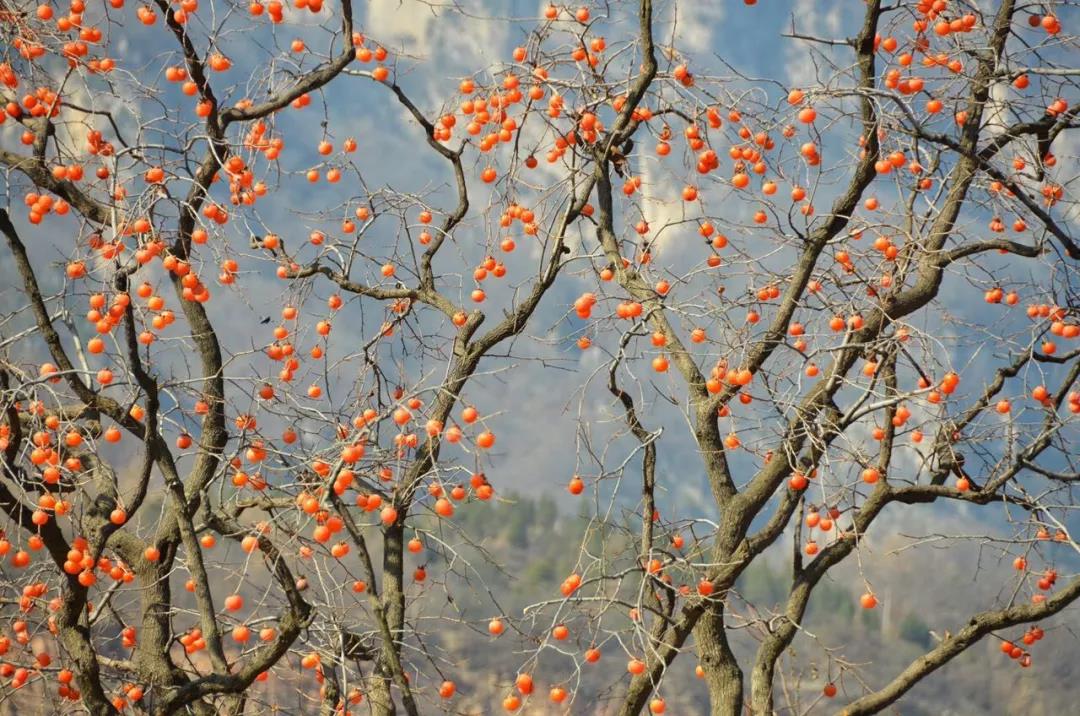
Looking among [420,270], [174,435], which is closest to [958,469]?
[420,270]

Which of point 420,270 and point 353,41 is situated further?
point 420,270

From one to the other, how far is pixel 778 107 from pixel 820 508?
1.64m

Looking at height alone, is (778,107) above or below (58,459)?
above

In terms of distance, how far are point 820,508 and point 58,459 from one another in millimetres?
2948

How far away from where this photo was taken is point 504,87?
4.71 metres

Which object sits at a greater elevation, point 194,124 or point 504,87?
point 504,87

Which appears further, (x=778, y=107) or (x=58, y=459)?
(x=778, y=107)

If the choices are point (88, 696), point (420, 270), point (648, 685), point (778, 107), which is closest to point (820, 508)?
point (648, 685)

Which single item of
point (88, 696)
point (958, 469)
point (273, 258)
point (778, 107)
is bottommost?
point (88, 696)

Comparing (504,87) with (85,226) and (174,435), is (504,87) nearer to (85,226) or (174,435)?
(85,226)

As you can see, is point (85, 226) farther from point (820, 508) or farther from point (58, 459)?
point (820, 508)

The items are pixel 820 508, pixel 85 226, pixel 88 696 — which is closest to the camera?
pixel 88 696

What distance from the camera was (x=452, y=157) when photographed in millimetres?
5020

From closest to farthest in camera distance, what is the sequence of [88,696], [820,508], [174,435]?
[88,696], [820,508], [174,435]
